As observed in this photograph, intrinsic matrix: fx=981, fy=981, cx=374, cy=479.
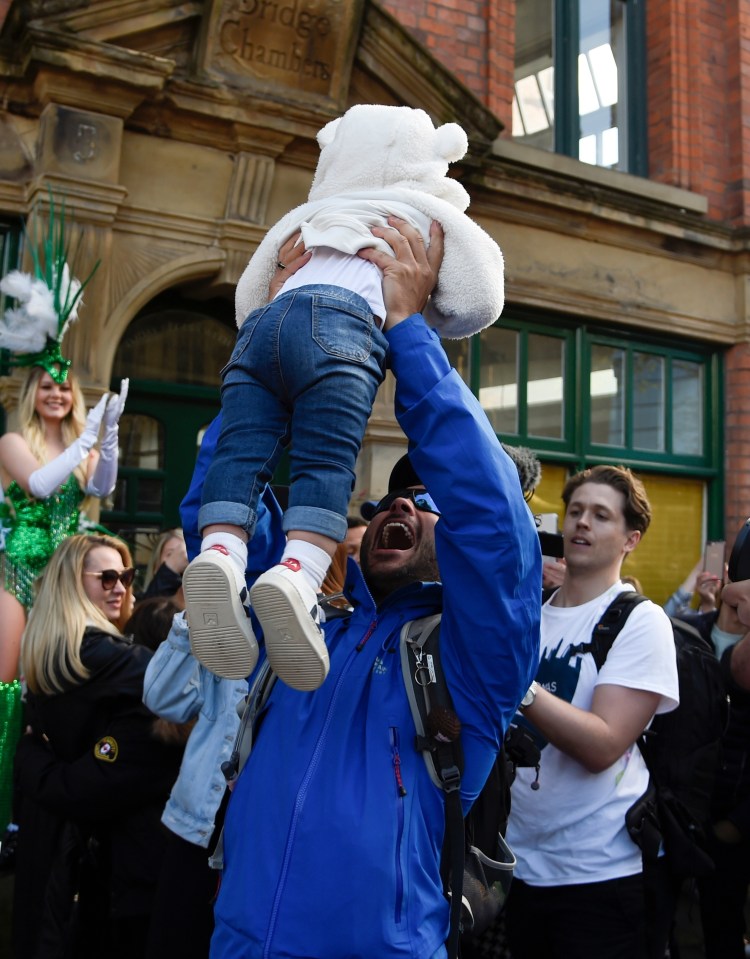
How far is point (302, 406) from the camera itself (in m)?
1.87

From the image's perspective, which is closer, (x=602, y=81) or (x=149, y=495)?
(x=149, y=495)

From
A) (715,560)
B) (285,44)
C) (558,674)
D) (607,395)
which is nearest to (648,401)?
(607,395)

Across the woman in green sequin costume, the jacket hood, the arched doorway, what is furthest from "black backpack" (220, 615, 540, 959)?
the arched doorway

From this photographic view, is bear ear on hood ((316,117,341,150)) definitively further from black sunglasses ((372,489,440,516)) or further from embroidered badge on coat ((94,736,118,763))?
embroidered badge on coat ((94,736,118,763))

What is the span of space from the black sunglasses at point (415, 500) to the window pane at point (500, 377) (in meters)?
5.20

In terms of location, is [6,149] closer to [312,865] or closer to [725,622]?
[725,622]

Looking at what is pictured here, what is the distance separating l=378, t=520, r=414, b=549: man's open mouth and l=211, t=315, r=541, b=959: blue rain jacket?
266mm

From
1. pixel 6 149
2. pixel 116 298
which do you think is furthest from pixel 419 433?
pixel 6 149

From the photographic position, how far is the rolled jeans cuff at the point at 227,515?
1836 mm

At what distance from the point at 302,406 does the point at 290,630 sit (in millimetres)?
440

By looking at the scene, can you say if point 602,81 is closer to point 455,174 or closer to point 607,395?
point 455,174

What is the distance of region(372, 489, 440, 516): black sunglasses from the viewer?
2295mm

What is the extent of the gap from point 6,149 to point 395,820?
198 inches

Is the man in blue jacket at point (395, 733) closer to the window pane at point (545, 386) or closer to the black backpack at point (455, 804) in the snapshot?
the black backpack at point (455, 804)
